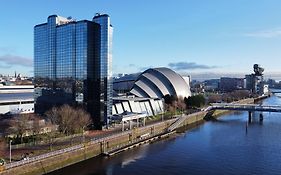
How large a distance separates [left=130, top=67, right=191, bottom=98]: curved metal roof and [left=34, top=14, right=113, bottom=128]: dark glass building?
692 inches

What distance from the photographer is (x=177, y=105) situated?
5178 centimetres

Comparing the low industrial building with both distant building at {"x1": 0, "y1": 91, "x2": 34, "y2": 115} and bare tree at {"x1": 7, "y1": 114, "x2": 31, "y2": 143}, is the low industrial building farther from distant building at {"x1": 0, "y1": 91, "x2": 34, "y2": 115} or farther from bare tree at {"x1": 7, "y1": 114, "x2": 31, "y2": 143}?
bare tree at {"x1": 7, "y1": 114, "x2": 31, "y2": 143}

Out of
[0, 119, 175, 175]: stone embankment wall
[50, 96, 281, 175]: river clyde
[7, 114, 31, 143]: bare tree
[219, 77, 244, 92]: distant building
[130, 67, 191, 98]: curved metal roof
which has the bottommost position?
[50, 96, 281, 175]: river clyde

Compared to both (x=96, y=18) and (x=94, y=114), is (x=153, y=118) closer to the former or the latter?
(x=94, y=114)

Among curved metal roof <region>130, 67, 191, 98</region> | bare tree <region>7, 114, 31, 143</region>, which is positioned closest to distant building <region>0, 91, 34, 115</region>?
bare tree <region>7, 114, 31, 143</region>

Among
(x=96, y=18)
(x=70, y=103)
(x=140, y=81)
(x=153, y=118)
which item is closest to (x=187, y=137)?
(x=153, y=118)

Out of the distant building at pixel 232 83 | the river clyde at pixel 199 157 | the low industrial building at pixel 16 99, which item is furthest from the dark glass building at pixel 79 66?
the distant building at pixel 232 83

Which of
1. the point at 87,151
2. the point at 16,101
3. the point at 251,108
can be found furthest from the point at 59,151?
the point at 251,108

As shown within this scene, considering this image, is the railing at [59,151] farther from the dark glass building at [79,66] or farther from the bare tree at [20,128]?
the dark glass building at [79,66]

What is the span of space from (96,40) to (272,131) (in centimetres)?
2166

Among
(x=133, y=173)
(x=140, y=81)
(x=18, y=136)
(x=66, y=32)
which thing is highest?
(x=66, y=32)

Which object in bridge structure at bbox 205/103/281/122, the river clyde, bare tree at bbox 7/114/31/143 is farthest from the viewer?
bridge structure at bbox 205/103/281/122

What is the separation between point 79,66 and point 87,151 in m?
A: 13.7

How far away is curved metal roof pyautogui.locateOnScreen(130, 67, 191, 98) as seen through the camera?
54.9 m
